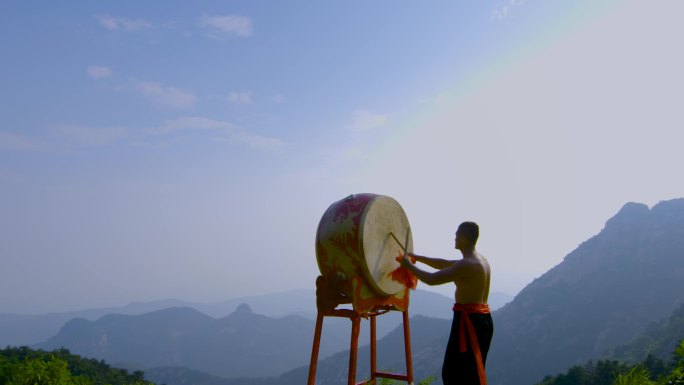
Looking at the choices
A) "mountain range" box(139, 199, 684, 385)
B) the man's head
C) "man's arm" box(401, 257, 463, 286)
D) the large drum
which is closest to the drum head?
the large drum

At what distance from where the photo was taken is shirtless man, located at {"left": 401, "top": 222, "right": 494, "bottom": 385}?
6.73m

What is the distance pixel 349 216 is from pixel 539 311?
184m

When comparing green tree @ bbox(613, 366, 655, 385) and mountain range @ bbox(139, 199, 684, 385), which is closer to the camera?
green tree @ bbox(613, 366, 655, 385)

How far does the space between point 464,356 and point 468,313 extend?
21.6 inches

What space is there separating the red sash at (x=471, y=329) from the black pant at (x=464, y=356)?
0.04 m

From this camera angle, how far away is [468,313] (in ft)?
22.5

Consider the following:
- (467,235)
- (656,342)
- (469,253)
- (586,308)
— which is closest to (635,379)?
(469,253)

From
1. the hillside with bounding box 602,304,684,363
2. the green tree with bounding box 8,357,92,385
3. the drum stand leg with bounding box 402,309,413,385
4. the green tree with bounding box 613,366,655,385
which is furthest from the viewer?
the hillside with bounding box 602,304,684,363

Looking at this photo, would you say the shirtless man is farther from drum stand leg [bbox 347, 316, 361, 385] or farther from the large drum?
drum stand leg [bbox 347, 316, 361, 385]

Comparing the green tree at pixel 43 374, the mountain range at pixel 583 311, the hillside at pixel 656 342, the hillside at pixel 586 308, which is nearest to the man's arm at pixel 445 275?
the green tree at pixel 43 374

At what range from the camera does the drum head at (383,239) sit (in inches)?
320

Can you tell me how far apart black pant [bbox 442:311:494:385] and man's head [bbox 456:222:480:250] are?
90 cm

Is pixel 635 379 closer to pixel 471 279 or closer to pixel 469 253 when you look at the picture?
pixel 471 279

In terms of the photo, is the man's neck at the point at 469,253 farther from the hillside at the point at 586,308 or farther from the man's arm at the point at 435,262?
the hillside at the point at 586,308
